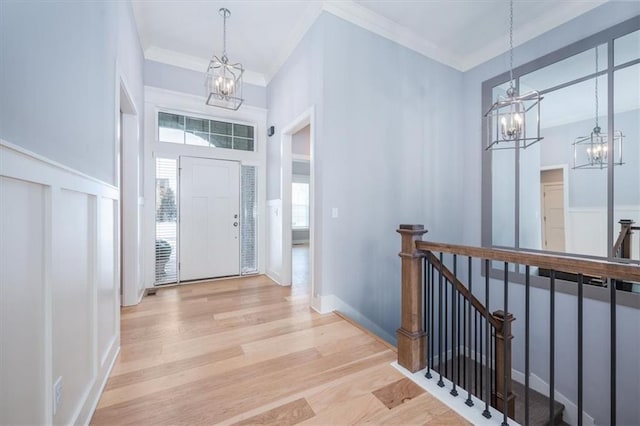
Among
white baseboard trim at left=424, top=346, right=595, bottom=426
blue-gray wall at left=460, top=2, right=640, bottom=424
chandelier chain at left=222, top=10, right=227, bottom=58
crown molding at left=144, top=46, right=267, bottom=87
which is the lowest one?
white baseboard trim at left=424, top=346, right=595, bottom=426

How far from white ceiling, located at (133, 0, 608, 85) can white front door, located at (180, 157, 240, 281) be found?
1478 millimetres

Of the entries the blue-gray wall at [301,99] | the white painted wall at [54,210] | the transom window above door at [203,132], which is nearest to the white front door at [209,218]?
the transom window above door at [203,132]

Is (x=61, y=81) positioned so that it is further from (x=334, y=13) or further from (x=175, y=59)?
(x=175, y=59)

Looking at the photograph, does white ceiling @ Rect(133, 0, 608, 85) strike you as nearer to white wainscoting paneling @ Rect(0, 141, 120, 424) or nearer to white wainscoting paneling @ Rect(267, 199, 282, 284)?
white wainscoting paneling @ Rect(267, 199, 282, 284)

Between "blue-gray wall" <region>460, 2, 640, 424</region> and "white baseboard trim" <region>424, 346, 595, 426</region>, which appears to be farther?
"white baseboard trim" <region>424, 346, 595, 426</region>

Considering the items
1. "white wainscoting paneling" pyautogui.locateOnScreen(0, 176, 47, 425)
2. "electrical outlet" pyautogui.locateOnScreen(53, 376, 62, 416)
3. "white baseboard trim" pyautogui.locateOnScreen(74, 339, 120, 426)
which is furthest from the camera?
"white baseboard trim" pyautogui.locateOnScreen(74, 339, 120, 426)

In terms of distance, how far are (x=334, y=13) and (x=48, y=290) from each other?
3.22 meters

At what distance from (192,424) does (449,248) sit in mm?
1668

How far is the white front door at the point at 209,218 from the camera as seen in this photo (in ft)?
12.3

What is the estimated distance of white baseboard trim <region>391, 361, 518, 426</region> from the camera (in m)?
1.38

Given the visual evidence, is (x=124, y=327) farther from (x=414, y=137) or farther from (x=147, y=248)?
(x=414, y=137)

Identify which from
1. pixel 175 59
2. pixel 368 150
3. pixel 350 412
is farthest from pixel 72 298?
pixel 175 59

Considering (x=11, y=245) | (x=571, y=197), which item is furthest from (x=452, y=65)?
(x=11, y=245)

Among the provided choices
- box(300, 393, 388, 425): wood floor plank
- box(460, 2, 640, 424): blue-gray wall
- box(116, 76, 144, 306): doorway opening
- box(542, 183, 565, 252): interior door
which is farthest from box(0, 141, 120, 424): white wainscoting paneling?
box(542, 183, 565, 252): interior door
